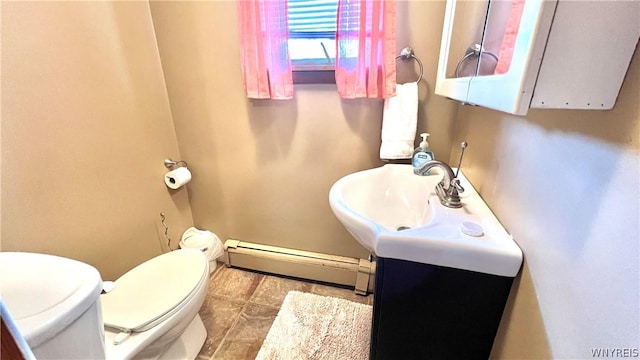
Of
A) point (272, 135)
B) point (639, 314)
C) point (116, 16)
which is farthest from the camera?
point (272, 135)

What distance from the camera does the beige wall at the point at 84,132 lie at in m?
0.88

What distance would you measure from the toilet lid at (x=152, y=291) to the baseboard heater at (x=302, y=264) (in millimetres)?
475

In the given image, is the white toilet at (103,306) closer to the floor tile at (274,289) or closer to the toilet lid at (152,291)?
the toilet lid at (152,291)

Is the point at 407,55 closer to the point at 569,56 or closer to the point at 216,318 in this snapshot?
the point at 569,56

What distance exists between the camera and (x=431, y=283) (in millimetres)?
733

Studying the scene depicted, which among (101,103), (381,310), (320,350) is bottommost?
(320,350)

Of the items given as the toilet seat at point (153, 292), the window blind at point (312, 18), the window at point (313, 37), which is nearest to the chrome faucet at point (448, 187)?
the window at point (313, 37)

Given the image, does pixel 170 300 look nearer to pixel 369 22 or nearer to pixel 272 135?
pixel 272 135

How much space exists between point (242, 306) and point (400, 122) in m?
1.33

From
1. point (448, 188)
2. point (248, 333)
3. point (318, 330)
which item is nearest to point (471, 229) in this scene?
point (448, 188)

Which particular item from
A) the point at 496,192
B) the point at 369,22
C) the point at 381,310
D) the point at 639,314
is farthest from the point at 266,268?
the point at 639,314

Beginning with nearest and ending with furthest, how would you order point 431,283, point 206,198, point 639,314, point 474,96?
point 639,314 < point 474,96 < point 431,283 < point 206,198

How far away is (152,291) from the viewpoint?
1.09m

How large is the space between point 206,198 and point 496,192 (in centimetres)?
155
